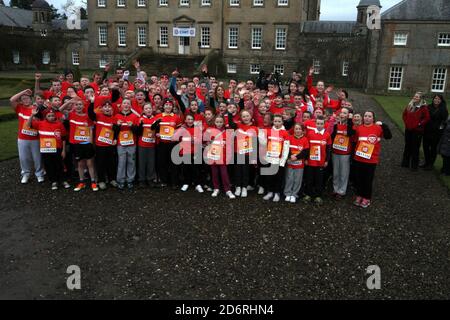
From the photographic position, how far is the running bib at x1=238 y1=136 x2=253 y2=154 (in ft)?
27.0

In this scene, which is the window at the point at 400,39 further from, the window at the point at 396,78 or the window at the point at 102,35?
the window at the point at 102,35

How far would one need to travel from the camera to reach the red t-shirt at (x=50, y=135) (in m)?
8.36

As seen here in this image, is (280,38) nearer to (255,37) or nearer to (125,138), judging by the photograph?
(255,37)

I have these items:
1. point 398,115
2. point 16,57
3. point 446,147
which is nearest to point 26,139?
point 446,147

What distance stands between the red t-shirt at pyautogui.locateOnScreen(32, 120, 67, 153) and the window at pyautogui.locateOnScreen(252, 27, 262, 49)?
34559 millimetres

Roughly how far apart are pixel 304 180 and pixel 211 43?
1392 inches

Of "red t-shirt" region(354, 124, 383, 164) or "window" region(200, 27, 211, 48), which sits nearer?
"red t-shirt" region(354, 124, 383, 164)

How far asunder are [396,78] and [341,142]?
28996 millimetres

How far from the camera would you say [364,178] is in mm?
7832

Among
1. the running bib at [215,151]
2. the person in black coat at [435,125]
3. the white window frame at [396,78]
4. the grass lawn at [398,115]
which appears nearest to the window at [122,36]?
the white window frame at [396,78]

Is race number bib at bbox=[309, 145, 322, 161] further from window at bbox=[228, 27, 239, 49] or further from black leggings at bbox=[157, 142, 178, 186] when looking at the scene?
window at bbox=[228, 27, 239, 49]

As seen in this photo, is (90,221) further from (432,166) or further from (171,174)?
(432,166)

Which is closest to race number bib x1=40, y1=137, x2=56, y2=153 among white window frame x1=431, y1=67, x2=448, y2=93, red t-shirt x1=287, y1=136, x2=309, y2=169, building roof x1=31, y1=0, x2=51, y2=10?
red t-shirt x1=287, y1=136, x2=309, y2=169

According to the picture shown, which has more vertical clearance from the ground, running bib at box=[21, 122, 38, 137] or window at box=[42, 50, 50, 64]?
window at box=[42, 50, 50, 64]
